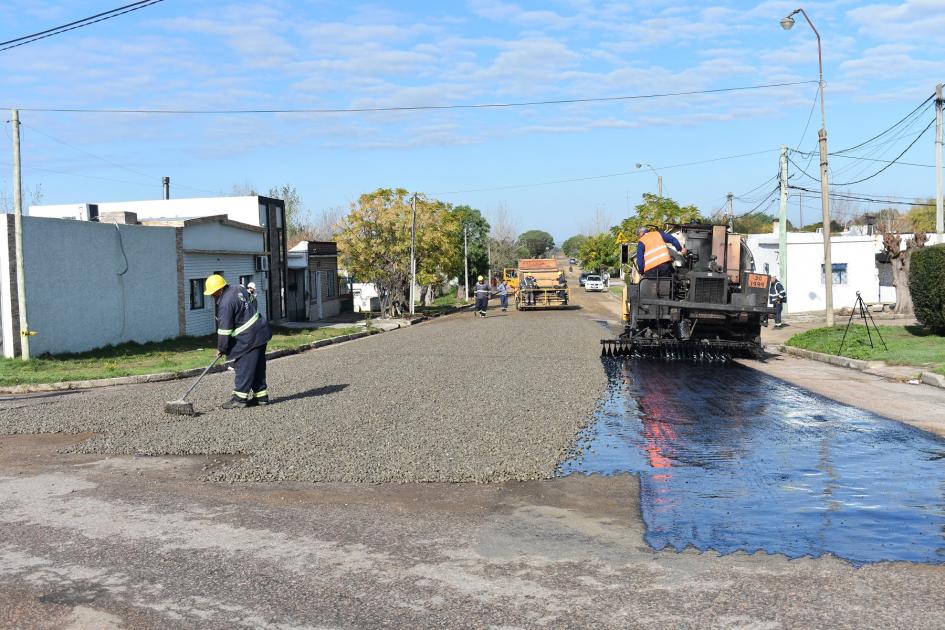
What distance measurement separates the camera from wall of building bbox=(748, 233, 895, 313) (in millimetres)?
38875

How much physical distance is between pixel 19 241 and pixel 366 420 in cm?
1258

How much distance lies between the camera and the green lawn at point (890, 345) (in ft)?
57.8

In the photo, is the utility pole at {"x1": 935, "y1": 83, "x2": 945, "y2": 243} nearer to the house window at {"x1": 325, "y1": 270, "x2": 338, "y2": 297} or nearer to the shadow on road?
the shadow on road

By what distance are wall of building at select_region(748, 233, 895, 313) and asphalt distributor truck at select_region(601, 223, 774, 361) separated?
66.2ft

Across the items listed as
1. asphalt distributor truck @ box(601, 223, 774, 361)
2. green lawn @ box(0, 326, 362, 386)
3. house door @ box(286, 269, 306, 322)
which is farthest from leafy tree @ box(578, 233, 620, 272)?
asphalt distributor truck @ box(601, 223, 774, 361)

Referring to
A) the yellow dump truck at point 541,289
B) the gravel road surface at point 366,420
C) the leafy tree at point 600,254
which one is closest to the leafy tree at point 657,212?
the yellow dump truck at point 541,289

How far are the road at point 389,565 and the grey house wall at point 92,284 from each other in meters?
13.9

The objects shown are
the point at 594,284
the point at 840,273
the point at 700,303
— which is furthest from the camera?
the point at 594,284

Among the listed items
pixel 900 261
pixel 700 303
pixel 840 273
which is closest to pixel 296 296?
pixel 840 273

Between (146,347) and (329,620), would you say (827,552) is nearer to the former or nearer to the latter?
(329,620)

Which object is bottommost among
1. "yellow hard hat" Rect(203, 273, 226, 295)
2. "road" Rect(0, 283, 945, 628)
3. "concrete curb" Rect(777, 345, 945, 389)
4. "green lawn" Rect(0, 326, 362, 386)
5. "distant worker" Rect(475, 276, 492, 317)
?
"concrete curb" Rect(777, 345, 945, 389)

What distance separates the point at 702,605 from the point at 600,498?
2.45 meters

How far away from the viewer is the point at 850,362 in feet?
60.6

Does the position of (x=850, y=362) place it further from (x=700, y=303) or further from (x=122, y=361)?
(x=122, y=361)
